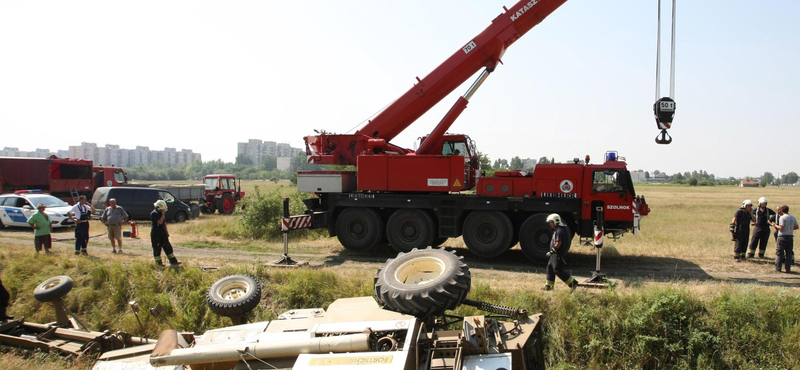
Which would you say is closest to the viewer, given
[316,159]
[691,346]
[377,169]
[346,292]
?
[691,346]

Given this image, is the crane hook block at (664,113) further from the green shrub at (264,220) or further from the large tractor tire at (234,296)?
the green shrub at (264,220)

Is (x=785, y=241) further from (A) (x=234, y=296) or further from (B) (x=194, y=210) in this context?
(B) (x=194, y=210)

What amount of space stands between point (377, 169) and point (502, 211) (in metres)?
3.43

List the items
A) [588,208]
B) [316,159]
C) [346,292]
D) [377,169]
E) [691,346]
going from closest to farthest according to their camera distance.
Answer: [691,346] → [346,292] → [588,208] → [377,169] → [316,159]

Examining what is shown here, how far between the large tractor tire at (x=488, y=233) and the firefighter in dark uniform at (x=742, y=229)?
18.1ft

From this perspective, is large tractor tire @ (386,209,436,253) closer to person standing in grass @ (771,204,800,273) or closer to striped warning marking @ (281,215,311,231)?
striped warning marking @ (281,215,311,231)

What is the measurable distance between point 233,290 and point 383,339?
12.0 ft

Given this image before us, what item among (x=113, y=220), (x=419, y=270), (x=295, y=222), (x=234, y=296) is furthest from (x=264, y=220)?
(x=419, y=270)

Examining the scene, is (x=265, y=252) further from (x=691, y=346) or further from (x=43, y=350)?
(x=691, y=346)

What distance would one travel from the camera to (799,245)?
14844 mm

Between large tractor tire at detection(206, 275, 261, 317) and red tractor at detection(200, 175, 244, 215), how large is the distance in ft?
73.2

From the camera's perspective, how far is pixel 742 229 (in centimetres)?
1245

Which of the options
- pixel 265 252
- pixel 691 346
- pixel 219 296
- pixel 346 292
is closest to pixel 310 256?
pixel 265 252

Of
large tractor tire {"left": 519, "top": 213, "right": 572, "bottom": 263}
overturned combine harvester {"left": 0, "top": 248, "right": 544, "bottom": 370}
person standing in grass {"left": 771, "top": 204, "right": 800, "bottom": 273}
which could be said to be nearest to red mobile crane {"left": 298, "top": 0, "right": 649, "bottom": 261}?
large tractor tire {"left": 519, "top": 213, "right": 572, "bottom": 263}
